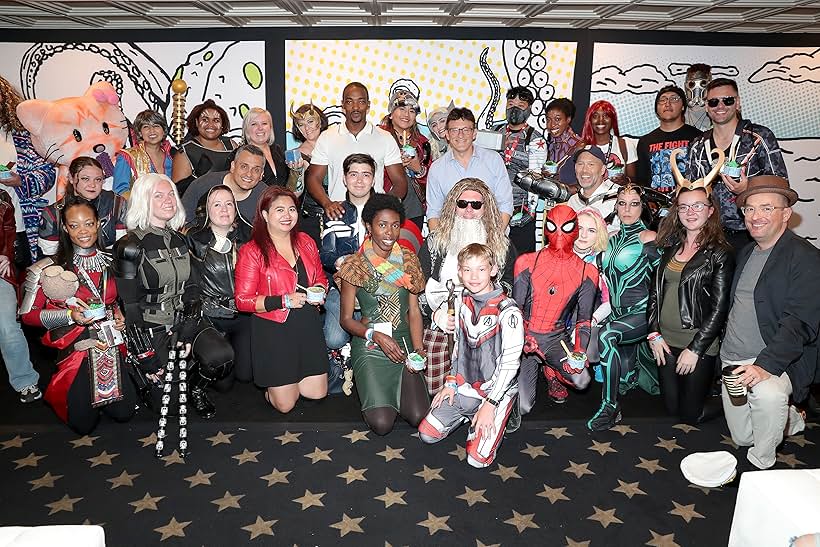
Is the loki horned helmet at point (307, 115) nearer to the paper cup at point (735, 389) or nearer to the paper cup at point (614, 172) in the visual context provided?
the paper cup at point (614, 172)

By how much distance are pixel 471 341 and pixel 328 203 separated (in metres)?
1.88

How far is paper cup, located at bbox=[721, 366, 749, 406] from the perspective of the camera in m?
3.96

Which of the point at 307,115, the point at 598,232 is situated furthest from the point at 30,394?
the point at 598,232

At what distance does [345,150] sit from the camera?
5828 millimetres

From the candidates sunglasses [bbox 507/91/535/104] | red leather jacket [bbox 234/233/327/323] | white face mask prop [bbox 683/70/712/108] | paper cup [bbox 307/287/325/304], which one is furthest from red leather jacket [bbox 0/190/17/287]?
white face mask prop [bbox 683/70/712/108]

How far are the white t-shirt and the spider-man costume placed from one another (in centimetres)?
177

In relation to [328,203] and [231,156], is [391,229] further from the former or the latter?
[231,156]

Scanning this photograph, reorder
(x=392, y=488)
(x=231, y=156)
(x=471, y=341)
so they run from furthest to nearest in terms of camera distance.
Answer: (x=231, y=156), (x=471, y=341), (x=392, y=488)

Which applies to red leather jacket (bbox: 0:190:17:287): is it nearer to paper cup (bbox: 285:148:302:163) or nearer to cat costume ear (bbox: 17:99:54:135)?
cat costume ear (bbox: 17:99:54:135)

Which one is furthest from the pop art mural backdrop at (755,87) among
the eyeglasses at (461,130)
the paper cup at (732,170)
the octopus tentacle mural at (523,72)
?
the eyeglasses at (461,130)

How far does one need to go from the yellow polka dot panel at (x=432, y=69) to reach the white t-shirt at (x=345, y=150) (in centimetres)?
203

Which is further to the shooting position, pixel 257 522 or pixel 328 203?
pixel 328 203

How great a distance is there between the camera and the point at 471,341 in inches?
164

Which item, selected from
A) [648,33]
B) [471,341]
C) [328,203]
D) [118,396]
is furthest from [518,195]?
[118,396]
